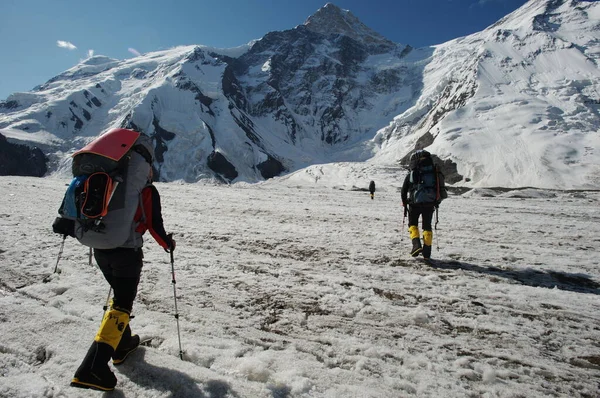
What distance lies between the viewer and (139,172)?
303 centimetres

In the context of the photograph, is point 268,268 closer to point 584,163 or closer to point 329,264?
point 329,264

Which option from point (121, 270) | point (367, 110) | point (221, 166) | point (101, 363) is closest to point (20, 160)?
point (221, 166)

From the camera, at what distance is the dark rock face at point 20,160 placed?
109 metres

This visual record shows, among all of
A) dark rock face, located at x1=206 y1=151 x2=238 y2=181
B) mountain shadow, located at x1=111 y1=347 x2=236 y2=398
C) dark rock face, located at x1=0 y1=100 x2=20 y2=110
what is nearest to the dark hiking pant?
mountain shadow, located at x1=111 y1=347 x2=236 y2=398

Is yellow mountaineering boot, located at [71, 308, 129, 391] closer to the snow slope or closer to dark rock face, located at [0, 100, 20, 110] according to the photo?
the snow slope

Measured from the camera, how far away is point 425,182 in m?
6.29

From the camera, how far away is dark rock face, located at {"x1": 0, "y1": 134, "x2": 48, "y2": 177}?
10900 centimetres

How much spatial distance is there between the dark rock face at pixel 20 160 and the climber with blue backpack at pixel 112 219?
138226 mm

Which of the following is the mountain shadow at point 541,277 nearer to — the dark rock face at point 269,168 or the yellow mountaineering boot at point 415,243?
the yellow mountaineering boot at point 415,243

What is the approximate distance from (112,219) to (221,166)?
362 ft

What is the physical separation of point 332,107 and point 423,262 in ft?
563

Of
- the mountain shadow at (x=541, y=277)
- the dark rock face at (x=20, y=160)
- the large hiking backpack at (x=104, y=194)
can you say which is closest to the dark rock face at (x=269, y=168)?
the dark rock face at (x=20, y=160)

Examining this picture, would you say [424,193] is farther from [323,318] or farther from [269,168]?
[269,168]

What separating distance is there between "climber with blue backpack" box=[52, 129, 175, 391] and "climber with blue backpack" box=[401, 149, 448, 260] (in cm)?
496
